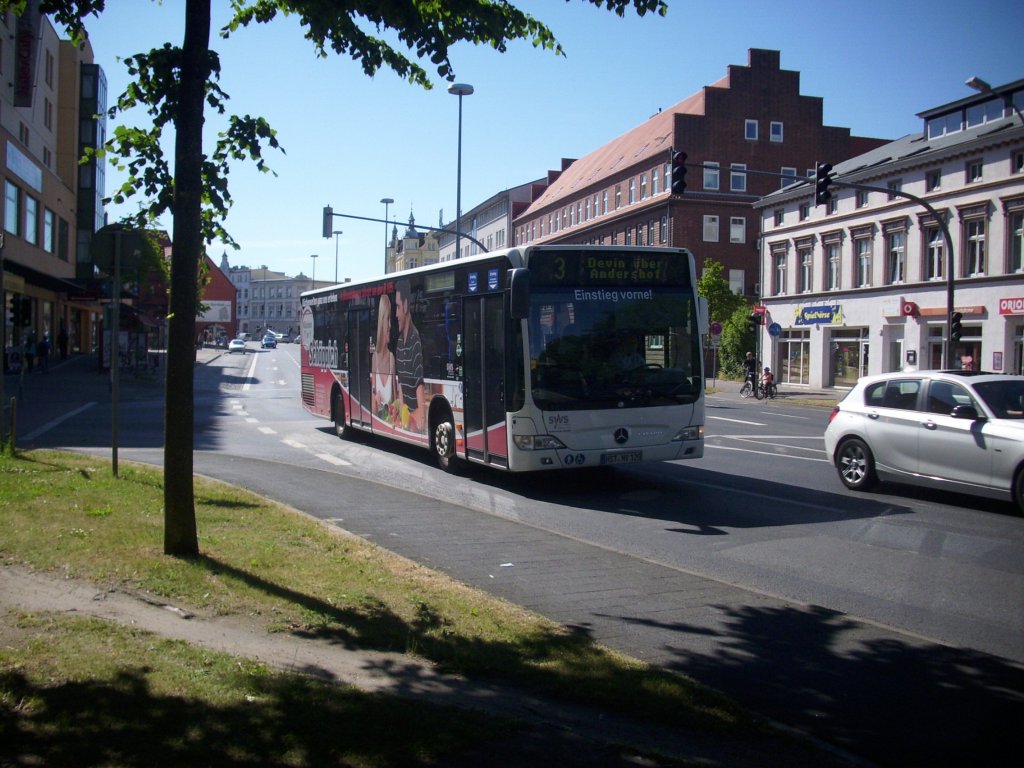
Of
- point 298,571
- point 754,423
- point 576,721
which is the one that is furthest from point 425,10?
point 754,423

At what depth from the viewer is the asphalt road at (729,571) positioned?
16.7 ft

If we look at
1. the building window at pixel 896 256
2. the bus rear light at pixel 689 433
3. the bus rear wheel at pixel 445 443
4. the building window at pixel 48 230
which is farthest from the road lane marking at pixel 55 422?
the building window at pixel 896 256

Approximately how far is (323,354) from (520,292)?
33.3 feet

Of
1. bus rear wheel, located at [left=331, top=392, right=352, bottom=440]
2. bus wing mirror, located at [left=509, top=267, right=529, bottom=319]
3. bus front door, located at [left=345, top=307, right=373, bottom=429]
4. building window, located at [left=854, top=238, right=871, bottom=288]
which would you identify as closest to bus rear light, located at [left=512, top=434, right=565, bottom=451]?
bus wing mirror, located at [left=509, top=267, right=529, bottom=319]

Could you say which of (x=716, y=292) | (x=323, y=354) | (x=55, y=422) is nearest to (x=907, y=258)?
(x=716, y=292)

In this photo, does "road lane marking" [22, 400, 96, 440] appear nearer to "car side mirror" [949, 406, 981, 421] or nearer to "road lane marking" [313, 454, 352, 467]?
"road lane marking" [313, 454, 352, 467]

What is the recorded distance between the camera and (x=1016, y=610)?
706 cm

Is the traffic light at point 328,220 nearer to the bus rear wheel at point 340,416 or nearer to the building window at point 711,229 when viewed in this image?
the bus rear wheel at point 340,416

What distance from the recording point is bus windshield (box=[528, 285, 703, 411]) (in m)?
12.2

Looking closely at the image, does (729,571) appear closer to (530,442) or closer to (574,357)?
(530,442)

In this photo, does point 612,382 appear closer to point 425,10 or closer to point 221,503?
point 221,503

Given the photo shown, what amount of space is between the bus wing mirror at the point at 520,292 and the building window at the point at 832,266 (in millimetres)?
39488

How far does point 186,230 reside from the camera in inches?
275

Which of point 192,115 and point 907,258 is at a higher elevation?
point 907,258
